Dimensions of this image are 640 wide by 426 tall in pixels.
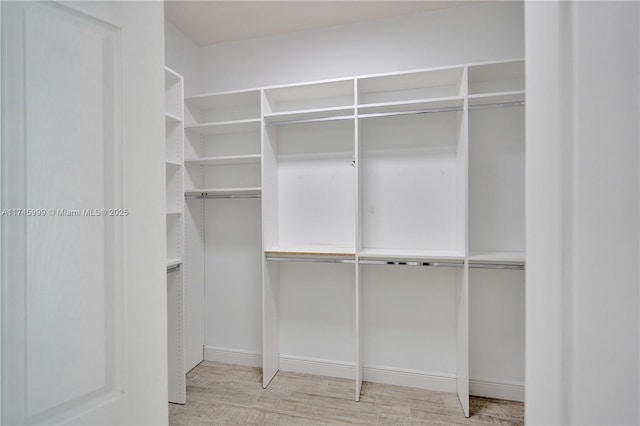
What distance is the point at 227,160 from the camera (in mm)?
2498

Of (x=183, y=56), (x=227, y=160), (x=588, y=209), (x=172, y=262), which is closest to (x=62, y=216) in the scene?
(x=588, y=209)

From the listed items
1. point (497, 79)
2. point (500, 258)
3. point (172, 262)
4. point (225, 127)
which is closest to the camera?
point (500, 258)

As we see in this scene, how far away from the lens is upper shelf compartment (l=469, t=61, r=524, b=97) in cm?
200

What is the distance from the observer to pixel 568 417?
0.28 meters

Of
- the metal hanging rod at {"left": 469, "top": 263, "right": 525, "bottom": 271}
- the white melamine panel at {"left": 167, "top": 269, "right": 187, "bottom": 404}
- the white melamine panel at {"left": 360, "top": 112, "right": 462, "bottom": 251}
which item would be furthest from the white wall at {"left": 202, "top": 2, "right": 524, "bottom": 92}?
the white melamine panel at {"left": 167, "top": 269, "right": 187, "bottom": 404}

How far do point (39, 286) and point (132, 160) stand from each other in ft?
0.75

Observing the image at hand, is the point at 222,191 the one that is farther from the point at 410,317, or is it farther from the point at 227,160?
the point at 410,317

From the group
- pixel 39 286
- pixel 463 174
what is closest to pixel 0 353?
pixel 39 286

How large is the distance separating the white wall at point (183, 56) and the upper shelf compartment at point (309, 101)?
79 cm

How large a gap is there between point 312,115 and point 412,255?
1.24m

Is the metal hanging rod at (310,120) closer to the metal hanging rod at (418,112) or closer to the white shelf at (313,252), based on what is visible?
the metal hanging rod at (418,112)

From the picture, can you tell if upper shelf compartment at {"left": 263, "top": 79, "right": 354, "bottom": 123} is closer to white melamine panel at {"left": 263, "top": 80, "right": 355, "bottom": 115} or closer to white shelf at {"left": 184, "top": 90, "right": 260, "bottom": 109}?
white melamine panel at {"left": 263, "top": 80, "right": 355, "bottom": 115}

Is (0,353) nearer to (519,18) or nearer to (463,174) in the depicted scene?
(463,174)

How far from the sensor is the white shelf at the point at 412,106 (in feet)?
6.79
